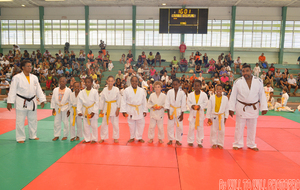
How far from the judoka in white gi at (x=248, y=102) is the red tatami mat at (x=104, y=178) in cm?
197

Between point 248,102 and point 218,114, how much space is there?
66cm

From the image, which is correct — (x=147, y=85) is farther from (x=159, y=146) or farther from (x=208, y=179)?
(x=208, y=179)

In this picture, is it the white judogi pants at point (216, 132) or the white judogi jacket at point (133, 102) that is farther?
the white judogi jacket at point (133, 102)

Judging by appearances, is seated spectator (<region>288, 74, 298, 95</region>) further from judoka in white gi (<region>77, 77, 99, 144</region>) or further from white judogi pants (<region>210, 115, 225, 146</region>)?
judoka in white gi (<region>77, 77, 99, 144</region>)

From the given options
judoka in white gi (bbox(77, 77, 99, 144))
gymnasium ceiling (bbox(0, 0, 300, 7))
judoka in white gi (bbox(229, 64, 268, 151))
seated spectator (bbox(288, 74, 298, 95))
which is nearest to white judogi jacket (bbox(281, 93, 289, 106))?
seated spectator (bbox(288, 74, 298, 95))

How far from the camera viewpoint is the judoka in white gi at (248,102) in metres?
4.35

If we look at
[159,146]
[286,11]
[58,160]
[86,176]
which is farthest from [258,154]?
[286,11]

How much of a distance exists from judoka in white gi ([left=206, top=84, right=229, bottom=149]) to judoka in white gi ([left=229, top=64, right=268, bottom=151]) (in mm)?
156

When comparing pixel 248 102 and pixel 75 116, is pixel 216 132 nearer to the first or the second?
pixel 248 102

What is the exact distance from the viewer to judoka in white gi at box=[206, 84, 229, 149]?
14.7 feet

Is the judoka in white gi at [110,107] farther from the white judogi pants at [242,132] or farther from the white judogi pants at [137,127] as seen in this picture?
the white judogi pants at [242,132]

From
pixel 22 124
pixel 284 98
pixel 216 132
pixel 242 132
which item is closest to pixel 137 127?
pixel 216 132

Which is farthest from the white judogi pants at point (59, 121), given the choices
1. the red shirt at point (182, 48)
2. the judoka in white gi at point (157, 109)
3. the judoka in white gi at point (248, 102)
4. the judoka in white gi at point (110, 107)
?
the red shirt at point (182, 48)

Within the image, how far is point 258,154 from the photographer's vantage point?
4.25 meters
